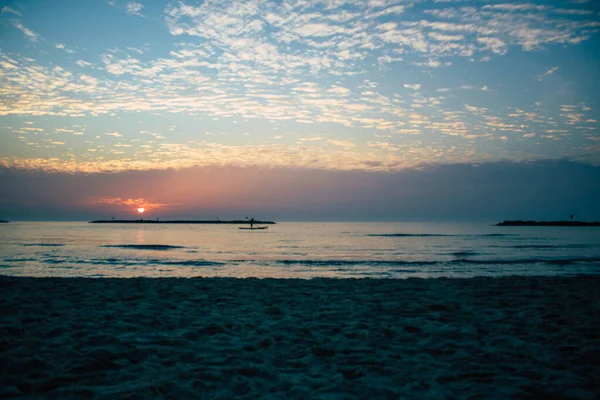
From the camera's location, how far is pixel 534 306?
9.70 m

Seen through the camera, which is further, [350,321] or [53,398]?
[350,321]

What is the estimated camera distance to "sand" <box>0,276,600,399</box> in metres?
4.94

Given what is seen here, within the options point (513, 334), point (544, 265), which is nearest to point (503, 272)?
point (544, 265)

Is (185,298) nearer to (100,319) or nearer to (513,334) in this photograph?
(100,319)

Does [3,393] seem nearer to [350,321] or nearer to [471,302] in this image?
[350,321]

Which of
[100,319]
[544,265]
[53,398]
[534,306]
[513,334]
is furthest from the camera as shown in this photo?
[544,265]

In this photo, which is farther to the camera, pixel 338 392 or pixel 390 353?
pixel 390 353

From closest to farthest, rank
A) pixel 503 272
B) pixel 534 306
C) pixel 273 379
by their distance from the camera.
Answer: pixel 273 379, pixel 534 306, pixel 503 272

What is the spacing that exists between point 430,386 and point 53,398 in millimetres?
4410

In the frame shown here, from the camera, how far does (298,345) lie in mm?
6656

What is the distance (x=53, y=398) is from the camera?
450 cm

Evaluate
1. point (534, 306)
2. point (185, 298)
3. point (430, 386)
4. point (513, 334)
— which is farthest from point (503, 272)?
point (430, 386)

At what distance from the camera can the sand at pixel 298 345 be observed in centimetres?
494

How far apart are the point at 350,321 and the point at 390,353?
81.1 inches
